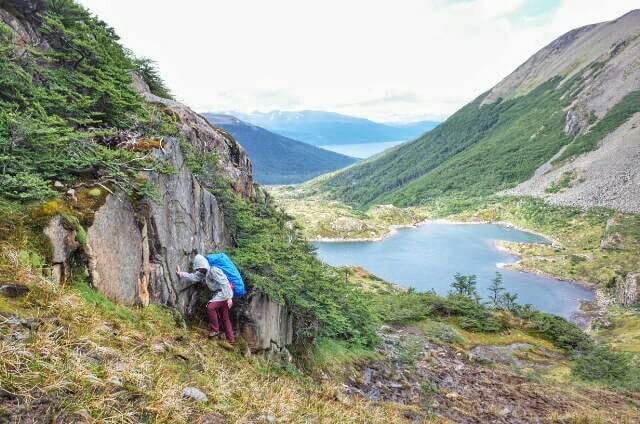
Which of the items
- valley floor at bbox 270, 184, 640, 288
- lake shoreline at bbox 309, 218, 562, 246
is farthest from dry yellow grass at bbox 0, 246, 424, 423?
lake shoreline at bbox 309, 218, 562, 246

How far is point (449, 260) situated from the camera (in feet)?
383

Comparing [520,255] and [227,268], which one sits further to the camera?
[520,255]

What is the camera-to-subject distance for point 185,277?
11773 mm

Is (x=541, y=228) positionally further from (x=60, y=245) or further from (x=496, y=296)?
(x=60, y=245)

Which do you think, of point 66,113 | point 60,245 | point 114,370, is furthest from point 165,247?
point 114,370

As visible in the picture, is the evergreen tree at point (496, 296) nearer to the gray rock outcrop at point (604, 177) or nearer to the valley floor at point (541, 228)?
the valley floor at point (541, 228)

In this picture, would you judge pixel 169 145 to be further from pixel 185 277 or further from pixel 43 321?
pixel 43 321

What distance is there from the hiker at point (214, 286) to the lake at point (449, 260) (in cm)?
5709

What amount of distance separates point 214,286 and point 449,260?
4437 inches

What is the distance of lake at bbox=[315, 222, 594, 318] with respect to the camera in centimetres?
8812

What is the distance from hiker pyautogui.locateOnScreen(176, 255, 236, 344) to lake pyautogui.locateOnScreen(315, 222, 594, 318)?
57.1 m

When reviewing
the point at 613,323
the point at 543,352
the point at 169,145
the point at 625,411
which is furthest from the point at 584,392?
the point at 613,323

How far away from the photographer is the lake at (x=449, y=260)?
88.1 metres

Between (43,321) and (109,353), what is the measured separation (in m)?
1.02
